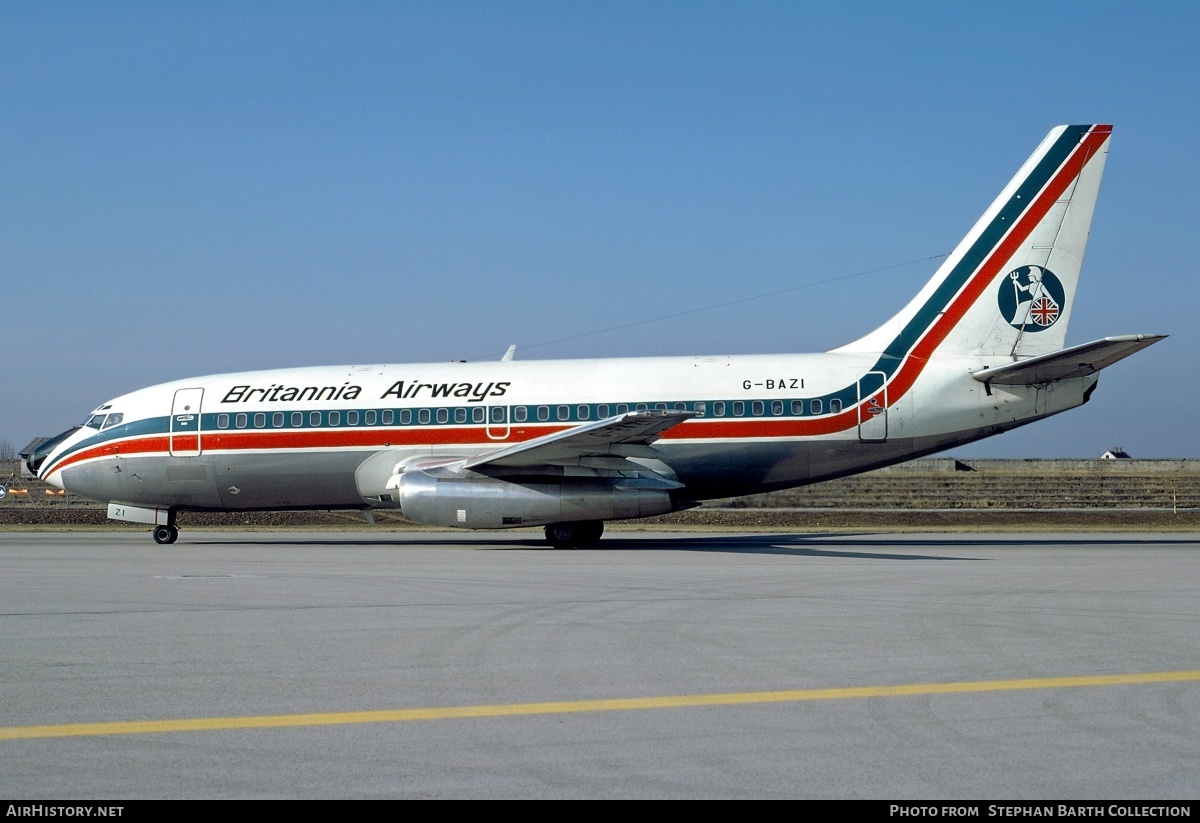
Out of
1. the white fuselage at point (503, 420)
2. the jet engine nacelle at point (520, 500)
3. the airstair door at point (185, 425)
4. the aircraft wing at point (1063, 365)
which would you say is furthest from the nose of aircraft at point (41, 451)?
the aircraft wing at point (1063, 365)

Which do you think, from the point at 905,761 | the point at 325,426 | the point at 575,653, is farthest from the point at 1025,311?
the point at 905,761

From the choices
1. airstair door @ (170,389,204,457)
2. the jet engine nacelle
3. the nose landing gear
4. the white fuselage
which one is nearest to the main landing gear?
the jet engine nacelle

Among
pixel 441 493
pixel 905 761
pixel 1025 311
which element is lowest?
pixel 905 761

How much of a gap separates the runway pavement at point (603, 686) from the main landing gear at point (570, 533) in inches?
275

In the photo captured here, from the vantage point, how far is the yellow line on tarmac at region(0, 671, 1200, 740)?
641 cm

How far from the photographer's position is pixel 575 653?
9.11m

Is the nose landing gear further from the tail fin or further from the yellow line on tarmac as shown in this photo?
the yellow line on tarmac

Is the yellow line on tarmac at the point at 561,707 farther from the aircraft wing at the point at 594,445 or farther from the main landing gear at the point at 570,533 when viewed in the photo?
the main landing gear at the point at 570,533

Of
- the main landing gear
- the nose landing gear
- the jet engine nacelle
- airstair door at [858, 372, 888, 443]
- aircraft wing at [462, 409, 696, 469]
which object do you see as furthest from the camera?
the nose landing gear

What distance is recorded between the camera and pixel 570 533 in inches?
912

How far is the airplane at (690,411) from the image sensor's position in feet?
72.3

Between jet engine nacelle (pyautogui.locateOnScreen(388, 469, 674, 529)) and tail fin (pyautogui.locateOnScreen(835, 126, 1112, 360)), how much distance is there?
20.2 feet
